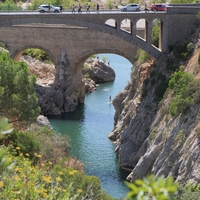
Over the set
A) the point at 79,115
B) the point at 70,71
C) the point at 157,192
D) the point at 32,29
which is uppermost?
the point at 157,192

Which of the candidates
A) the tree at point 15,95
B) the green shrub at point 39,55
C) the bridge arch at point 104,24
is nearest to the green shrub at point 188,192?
the tree at point 15,95

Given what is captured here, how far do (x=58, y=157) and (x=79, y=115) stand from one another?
27.3 metres

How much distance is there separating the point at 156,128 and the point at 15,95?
39.1 ft

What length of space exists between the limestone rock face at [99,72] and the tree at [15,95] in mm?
41432

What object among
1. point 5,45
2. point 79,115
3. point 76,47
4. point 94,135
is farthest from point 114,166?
point 5,45

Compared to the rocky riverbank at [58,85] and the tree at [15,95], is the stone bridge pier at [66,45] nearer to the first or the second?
the rocky riverbank at [58,85]

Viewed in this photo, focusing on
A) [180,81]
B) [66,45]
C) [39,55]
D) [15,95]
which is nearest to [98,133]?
[66,45]

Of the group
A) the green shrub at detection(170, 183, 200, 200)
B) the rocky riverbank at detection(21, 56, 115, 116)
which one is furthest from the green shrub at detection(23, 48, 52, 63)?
the green shrub at detection(170, 183, 200, 200)

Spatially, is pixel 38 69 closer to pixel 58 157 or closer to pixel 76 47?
pixel 76 47

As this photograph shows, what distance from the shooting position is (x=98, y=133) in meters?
51.5

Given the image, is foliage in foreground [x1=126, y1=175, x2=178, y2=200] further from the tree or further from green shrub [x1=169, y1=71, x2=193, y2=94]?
green shrub [x1=169, y1=71, x2=193, y2=94]

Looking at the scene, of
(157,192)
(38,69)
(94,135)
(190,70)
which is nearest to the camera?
(157,192)

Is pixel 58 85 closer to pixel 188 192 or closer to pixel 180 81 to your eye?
pixel 180 81

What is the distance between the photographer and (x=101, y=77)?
74.4m
